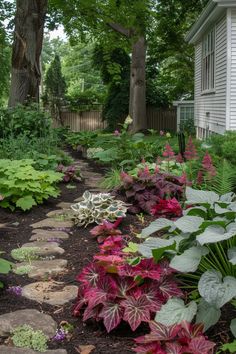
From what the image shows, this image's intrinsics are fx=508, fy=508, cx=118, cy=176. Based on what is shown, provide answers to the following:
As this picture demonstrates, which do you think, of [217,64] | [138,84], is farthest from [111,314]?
[138,84]

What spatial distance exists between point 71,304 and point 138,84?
61.9 ft

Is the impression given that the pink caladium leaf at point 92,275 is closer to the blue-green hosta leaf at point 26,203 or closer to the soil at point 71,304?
the soil at point 71,304

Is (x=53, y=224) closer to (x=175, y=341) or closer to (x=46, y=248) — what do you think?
(x=46, y=248)

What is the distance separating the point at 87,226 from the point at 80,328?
7.18 feet

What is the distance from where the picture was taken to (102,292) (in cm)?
272

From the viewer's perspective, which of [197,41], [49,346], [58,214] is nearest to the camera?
[49,346]

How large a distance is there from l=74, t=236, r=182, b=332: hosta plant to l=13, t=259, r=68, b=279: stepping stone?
28.5 inches

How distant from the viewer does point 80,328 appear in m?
2.73

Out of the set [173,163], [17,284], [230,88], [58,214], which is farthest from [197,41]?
[17,284]

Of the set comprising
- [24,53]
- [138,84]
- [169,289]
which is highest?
[24,53]

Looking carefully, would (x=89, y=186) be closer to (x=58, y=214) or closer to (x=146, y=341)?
(x=58, y=214)

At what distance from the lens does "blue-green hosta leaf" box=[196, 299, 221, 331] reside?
241 centimetres

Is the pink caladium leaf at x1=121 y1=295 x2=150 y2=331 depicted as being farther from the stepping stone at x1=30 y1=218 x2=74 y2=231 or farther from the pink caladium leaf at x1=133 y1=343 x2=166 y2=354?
the stepping stone at x1=30 y1=218 x2=74 y2=231

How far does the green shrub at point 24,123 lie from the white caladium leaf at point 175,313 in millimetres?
6159
